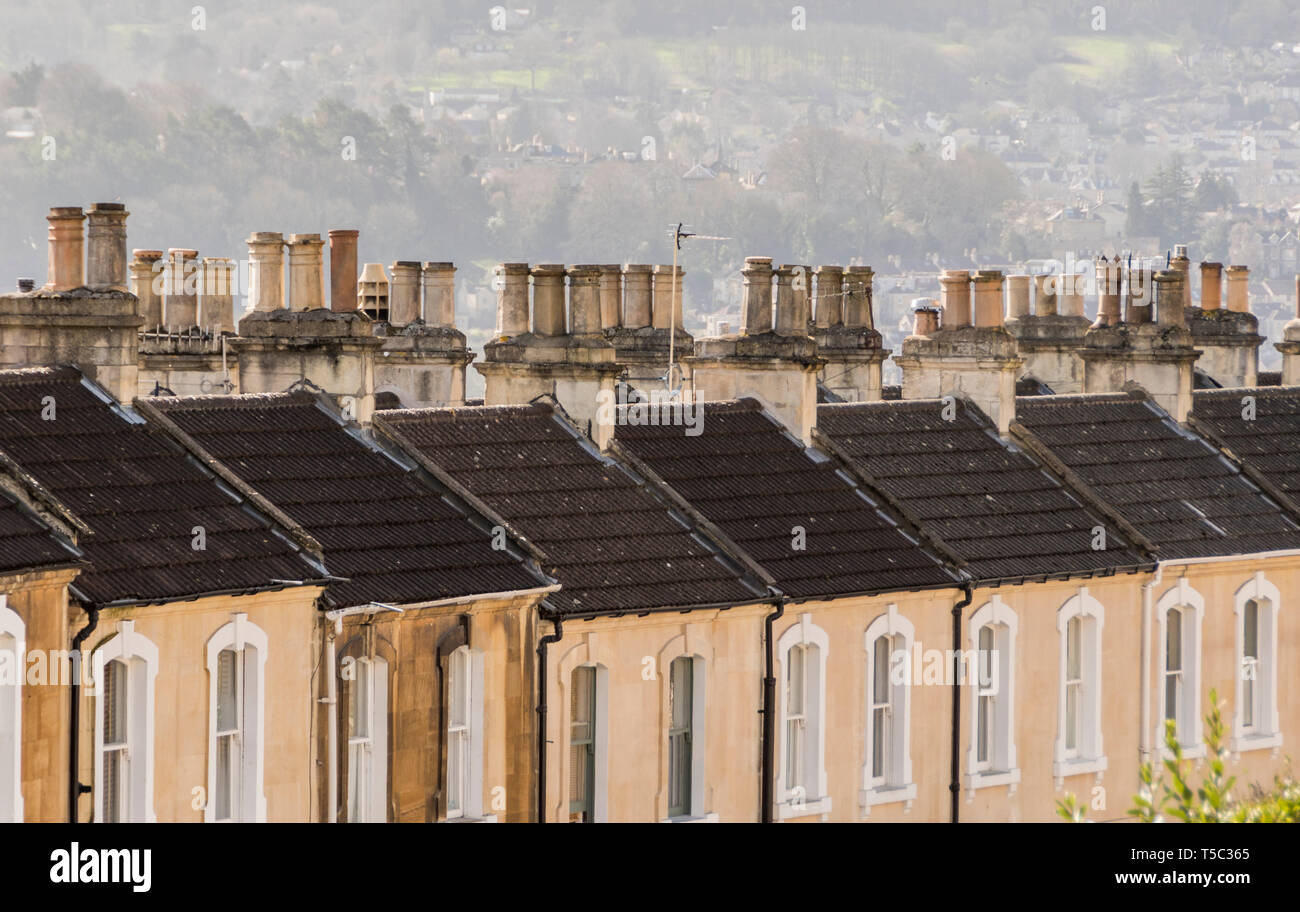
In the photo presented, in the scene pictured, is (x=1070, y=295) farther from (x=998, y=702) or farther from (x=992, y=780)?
(x=992, y=780)

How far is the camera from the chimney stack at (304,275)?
118ft

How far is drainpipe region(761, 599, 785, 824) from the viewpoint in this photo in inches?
1425

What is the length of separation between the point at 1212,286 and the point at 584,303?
69.7 ft

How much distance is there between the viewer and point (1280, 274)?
16725 cm

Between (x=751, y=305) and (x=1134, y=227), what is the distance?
127 meters

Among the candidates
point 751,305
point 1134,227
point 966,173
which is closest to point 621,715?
point 751,305

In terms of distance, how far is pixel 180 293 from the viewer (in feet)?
162

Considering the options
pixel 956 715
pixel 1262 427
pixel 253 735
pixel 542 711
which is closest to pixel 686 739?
pixel 542 711

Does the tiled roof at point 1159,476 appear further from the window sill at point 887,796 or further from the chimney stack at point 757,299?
the window sill at point 887,796

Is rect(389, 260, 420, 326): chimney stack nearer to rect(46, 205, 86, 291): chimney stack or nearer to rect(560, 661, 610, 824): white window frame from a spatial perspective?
rect(560, 661, 610, 824): white window frame

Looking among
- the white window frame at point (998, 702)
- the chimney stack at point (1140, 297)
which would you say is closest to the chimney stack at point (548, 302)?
the white window frame at point (998, 702)

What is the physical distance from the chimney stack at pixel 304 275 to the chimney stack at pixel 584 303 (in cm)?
385

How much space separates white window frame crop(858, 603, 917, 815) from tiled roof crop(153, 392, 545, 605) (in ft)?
20.7

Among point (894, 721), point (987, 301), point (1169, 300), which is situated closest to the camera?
point (894, 721)
